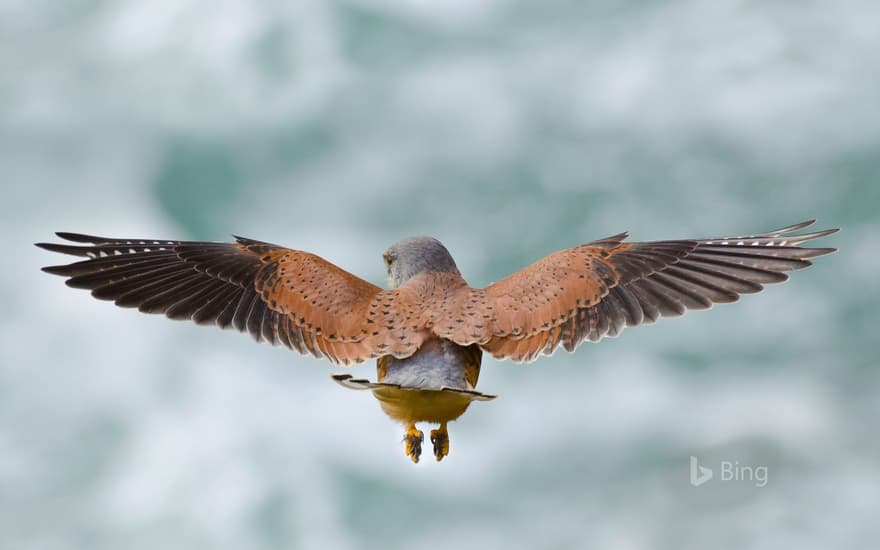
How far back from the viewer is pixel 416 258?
7.19m

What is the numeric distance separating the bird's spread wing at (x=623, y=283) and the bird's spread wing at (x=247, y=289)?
889mm

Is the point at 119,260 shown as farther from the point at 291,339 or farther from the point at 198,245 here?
the point at 291,339

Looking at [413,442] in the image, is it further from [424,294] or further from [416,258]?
[416,258]

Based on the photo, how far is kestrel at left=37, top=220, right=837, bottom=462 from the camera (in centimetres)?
659

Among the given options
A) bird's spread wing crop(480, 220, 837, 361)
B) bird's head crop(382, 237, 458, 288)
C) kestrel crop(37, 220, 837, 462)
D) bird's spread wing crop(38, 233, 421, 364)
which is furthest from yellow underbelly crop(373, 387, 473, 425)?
bird's head crop(382, 237, 458, 288)

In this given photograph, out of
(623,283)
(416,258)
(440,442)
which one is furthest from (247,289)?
(623,283)

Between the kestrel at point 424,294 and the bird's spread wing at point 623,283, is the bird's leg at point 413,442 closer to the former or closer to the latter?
the kestrel at point 424,294

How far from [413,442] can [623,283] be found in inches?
80.1

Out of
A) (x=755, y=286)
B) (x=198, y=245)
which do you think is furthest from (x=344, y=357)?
(x=755, y=286)

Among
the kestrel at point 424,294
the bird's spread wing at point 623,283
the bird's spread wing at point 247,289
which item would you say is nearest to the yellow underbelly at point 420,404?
the kestrel at point 424,294

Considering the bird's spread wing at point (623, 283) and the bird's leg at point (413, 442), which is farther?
the bird's spread wing at point (623, 283)

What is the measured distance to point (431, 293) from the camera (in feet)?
22.5

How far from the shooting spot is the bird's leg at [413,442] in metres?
6.53

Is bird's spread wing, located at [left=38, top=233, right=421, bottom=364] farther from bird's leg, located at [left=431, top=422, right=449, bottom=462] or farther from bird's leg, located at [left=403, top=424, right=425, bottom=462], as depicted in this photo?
bird's leg, located at [left=431, top=422, right=449, bottom=462]
